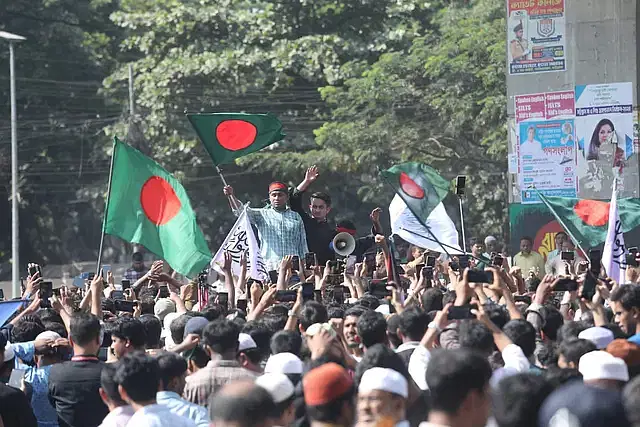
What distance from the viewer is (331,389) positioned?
459 cm

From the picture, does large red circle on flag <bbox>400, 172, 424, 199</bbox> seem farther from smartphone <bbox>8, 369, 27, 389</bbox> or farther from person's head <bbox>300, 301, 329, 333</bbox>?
smartphone <bbox>8, 369, 27, 389</bbox>

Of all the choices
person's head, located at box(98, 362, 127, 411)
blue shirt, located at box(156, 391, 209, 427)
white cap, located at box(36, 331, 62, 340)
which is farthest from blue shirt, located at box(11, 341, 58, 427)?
person's head, located at box(98, 362, 127, 411)

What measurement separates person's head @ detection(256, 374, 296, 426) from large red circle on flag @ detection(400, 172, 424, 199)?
25.5 feet

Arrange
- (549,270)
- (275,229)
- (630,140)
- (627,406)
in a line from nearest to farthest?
(627,406) → (275,229) → (549,270) → (630,140)

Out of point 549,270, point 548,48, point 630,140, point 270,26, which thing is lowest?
point 549,270

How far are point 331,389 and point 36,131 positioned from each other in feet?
104

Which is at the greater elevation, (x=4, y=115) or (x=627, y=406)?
(x=4, y=115)

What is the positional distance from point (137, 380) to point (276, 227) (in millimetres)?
6359

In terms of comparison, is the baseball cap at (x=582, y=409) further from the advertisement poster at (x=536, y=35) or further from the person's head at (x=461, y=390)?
the advertisement poster at (x=536, y=35)

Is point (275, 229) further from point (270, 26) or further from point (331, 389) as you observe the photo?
point (270, 26)

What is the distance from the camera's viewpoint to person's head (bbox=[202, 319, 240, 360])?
6.54 m

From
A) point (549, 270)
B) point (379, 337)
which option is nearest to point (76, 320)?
point (379, 337)

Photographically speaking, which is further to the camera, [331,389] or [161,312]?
[161,312]

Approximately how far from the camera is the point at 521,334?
22.0ft
